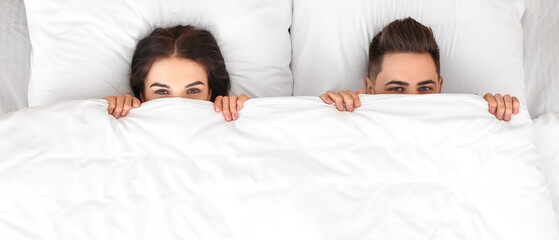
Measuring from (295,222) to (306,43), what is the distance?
0.76 m

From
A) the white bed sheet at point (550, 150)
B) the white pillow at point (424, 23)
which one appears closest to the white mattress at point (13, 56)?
the white pillow at point (424, 23)

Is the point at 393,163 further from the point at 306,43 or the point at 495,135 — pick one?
the point at 306,43

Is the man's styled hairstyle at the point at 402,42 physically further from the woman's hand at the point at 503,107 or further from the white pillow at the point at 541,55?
the white pillow at the point at 541,55

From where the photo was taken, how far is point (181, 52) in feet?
4.81

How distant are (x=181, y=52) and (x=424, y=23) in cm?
87

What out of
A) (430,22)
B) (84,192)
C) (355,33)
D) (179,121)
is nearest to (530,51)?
(430,22)

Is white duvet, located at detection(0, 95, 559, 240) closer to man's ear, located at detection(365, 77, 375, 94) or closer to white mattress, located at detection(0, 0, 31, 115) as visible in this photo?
man's ear, located at detection(365, 77, 375, 94)

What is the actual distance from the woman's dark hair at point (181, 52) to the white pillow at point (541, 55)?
1081 millimetres

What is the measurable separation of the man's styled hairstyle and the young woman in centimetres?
50

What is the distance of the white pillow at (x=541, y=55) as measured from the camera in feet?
5.54

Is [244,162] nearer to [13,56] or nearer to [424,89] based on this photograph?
[424,89]

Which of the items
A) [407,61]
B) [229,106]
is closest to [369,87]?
[407,61]

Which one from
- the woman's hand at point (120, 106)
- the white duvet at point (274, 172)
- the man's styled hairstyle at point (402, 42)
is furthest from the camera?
the man's styled hairstyle at point (402, 42)

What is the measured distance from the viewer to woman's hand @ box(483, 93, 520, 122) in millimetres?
1345
